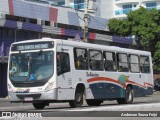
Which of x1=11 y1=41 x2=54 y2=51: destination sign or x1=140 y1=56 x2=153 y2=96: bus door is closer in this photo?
x1=11 y1=41 x2=54 y2=51: destination sign

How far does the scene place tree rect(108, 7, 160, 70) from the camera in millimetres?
51125

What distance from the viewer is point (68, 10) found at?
45.6m

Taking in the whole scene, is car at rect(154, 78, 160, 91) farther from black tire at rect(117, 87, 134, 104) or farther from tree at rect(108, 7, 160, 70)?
black tire at rect(117, 87, 134, 104)

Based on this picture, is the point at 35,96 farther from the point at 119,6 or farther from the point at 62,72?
→ the point at 119,6

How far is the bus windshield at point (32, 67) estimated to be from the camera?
20.1 meters

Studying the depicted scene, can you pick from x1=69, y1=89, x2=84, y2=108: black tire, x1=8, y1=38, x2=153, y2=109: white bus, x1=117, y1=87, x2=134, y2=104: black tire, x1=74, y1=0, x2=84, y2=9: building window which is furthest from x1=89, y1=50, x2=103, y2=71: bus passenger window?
x1=74, y1=0, x2=84, y2=9: building window

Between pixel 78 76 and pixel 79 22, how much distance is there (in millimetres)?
25531

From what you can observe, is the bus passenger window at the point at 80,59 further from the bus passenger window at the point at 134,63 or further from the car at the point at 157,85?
the car at the point at 157,85

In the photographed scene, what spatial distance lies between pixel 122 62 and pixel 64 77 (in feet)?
18.7

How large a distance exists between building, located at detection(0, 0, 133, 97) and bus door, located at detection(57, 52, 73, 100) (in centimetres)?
→ 1556

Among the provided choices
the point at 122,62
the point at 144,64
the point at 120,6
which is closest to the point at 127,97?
the point at 122,62

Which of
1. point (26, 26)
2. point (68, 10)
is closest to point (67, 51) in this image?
point (26, 26)

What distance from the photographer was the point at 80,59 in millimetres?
21891

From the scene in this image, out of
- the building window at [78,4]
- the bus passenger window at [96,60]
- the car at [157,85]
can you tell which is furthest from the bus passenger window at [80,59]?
the building window at [78,4]
